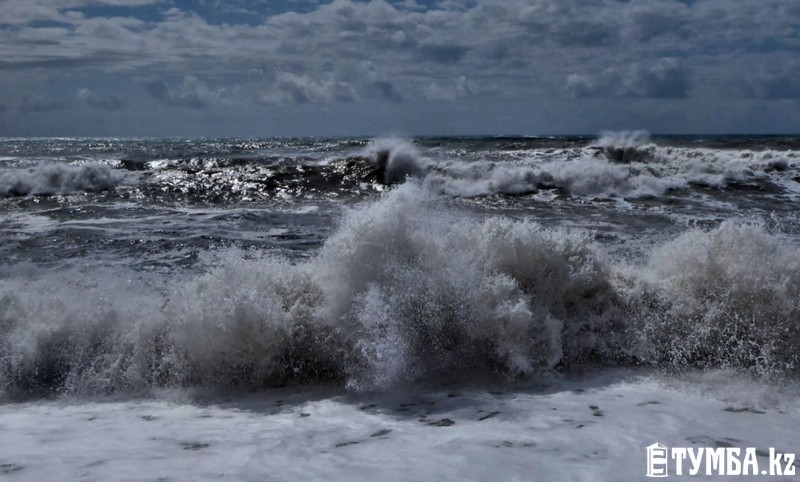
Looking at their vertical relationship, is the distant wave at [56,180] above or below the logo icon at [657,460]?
above

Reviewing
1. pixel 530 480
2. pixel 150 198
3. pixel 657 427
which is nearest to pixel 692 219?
pixel 657 427

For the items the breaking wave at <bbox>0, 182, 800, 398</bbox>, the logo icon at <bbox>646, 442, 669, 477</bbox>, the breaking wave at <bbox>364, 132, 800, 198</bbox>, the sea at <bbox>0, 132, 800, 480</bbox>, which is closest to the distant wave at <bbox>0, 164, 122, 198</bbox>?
the breaking wave at <bbox>364, 132, 800, 198</bbox>

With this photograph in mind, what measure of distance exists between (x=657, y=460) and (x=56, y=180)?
18.7 m

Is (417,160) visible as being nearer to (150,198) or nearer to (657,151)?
(150,198)

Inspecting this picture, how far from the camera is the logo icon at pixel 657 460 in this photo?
309 cm

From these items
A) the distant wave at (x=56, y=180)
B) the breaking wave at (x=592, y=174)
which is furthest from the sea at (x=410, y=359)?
the distant wave at (x=56, y=180)

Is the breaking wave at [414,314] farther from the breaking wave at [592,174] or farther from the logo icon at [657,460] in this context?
the breaking wave at [592,174]

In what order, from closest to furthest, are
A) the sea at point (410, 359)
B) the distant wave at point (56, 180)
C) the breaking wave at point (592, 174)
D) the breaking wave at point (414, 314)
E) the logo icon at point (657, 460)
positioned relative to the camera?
the logo icon at point (657, 460), the sea at point (410, 359), the breaking wave at point (414, 314), the breaking wave at point (592, 174), the distant wave at point (56, 180)

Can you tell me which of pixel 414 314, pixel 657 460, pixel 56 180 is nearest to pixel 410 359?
pixel 414 314

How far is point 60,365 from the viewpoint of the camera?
4.59m

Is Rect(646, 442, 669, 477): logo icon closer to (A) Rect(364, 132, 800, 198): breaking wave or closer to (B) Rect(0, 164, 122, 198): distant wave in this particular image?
(A) Rect(364, 132, 800, 198): breaking wave

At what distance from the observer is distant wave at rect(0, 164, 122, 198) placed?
17094mm

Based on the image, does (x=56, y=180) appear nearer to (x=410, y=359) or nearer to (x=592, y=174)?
(x=592, y=174)

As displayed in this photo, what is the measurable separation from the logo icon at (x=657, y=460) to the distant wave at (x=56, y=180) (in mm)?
17472
